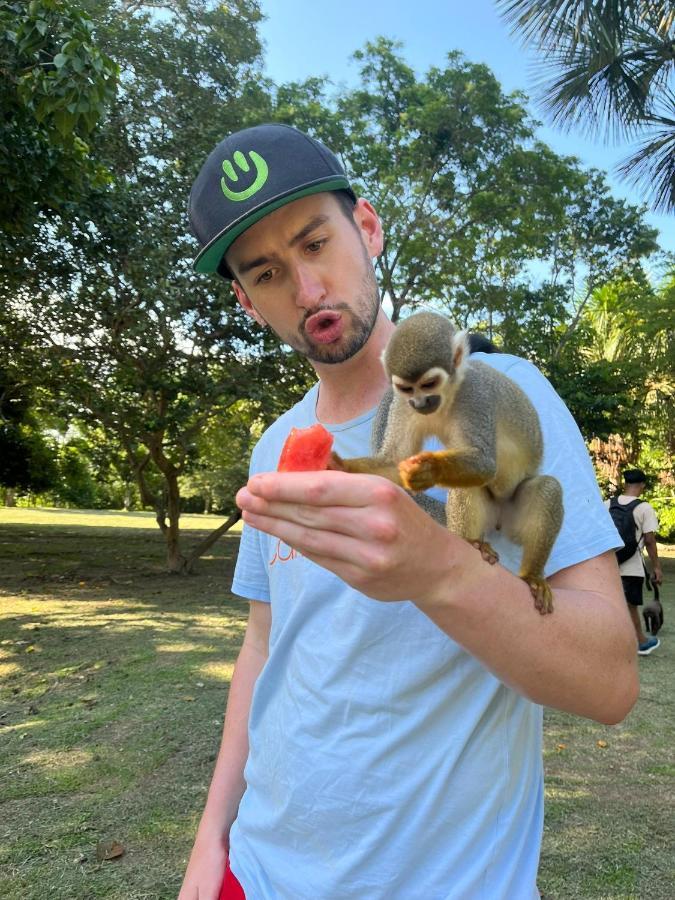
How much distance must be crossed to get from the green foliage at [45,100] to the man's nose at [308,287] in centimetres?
299

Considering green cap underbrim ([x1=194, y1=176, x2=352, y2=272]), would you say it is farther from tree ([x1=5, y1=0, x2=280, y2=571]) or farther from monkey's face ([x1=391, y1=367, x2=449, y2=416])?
tree ([x1=5, y1=0, x2=280, y2=571])

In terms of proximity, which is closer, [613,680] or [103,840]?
[613,680]

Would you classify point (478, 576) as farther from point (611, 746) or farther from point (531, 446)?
point (611, 746)

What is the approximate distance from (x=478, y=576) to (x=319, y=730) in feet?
1.61

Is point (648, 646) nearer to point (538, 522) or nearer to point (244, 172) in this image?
point (538, 522)

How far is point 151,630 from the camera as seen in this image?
6.51 metres

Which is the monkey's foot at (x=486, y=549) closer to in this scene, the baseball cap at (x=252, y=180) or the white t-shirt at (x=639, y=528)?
the baseball cap at (x=252, y=180)

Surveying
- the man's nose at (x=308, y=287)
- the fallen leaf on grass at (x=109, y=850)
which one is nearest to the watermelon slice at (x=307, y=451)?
the man's nose at (x=308, y=287)

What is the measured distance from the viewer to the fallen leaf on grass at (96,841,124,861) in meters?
2.78

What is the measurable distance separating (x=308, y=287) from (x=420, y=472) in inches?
17.3

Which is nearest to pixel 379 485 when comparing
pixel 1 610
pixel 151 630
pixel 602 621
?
pixel 602 621

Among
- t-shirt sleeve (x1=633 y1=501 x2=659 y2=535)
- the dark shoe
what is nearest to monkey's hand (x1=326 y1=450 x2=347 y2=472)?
t-shirt sleeve (x1=633 y1=501 x2=659 y2=535)

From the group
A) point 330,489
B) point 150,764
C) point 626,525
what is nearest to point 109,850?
point 150,764

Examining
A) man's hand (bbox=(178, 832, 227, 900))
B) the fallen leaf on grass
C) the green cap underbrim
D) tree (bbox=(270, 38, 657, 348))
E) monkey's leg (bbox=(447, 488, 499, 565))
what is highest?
tree (bbox=(270, 38, 657, 348))
